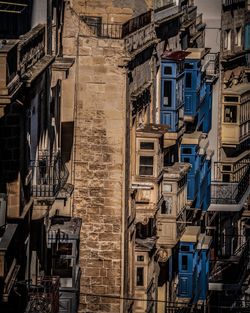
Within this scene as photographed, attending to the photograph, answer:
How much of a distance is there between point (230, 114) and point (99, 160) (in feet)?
64.4

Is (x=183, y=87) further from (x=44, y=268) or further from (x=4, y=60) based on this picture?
(x=4, y=60)

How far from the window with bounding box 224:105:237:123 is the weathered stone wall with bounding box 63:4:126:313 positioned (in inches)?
759

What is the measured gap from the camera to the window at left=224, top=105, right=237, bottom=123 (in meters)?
60.2

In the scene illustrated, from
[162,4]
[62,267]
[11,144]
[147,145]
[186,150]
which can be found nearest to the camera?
[11,144]

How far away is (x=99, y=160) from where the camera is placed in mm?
41062

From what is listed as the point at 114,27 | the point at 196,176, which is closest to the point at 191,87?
the point at 196,176

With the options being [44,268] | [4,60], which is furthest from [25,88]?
[44,268]

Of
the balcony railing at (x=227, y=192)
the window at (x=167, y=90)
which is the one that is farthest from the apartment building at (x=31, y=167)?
the balcony railing at (x=227, y=192)

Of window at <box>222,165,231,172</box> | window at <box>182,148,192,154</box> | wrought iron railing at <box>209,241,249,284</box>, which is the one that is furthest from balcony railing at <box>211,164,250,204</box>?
window at <box>182,148,192,154</box>

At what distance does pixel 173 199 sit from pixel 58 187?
11.9 meters

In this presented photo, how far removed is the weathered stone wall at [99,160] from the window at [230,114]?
759 inches

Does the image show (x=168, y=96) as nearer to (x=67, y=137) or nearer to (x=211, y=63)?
(x=67, y=137)

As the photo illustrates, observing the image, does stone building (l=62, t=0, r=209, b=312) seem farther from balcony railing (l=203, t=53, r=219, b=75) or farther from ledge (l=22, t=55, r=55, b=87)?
balcony railing (l=203, t=53, r=219, b=75)

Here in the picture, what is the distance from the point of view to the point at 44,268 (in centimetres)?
3678
